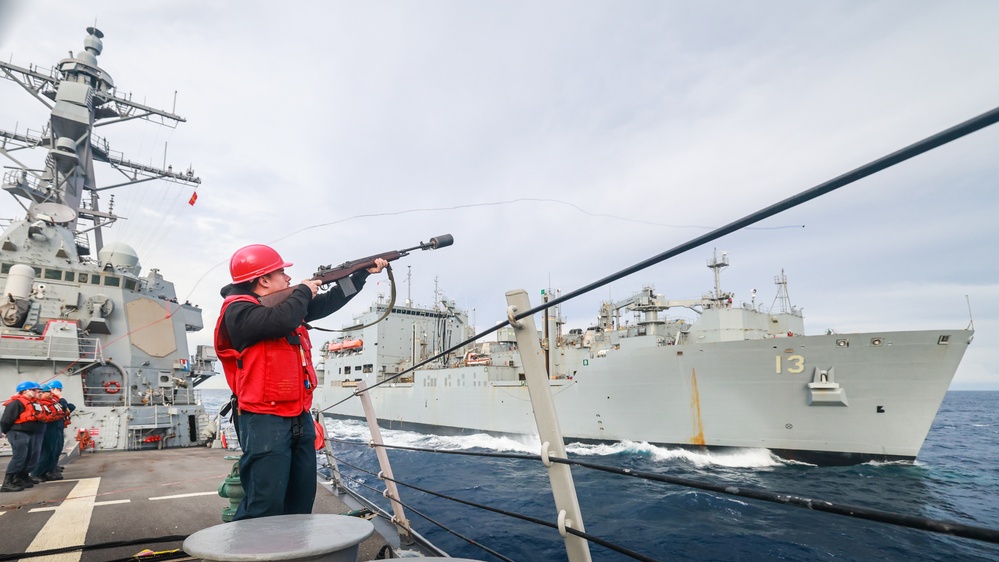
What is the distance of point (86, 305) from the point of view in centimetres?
1233

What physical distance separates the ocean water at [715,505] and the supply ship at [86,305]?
248 inches

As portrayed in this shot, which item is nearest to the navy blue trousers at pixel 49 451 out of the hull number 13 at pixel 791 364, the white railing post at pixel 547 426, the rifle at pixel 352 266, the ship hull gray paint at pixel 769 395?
the rifle at pixel 352 266

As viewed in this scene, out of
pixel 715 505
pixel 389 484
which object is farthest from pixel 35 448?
pixel 715 505

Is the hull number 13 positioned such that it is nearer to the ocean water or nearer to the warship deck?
the ocean water

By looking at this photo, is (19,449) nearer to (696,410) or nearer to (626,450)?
(626,450)

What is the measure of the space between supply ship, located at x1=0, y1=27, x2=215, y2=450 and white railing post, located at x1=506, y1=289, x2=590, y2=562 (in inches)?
490

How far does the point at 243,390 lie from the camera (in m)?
2.21

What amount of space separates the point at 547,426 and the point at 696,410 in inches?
630

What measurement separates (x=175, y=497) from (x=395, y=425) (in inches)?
1055

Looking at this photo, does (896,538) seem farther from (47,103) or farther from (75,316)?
(47,103)

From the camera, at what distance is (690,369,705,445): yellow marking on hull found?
15852 millimetres

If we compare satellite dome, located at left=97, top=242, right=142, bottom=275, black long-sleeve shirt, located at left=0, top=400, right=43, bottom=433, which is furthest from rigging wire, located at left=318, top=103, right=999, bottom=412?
satellite dome, located at left=97, top=242, right=142, bottom=275

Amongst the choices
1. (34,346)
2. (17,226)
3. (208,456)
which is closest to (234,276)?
(208,456)

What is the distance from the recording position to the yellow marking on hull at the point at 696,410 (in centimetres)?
1585
